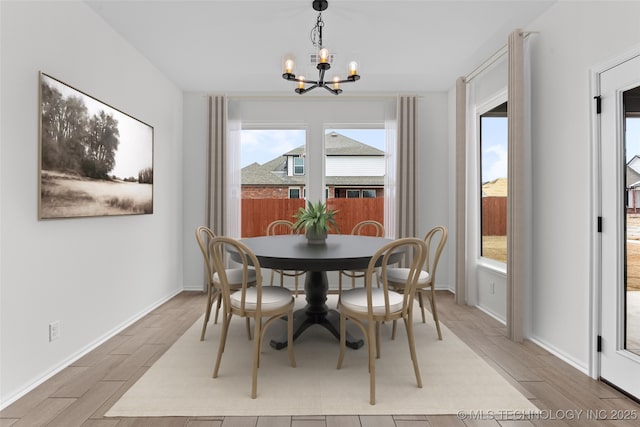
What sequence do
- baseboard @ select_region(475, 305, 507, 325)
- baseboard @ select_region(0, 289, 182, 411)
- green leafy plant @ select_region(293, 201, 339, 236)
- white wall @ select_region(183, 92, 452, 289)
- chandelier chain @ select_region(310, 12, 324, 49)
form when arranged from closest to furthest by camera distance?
1. baseboard @ select_region(0, 289, 182, 411)
2. chandelier chain @ select_region(310, 12, 324, 49)
3. green leafy plant @ select_region(293, 201, 339, 236)
4. baseboard @ select_region(475, 305, 507, 325)
5. white wall @ select_region(183, 92, 452, 289)

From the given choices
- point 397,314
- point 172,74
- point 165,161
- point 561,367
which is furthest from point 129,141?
point 561,367

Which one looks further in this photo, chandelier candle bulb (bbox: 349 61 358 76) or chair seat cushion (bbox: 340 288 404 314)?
chandelier candle bulb (bbox: 349 61 358 76)

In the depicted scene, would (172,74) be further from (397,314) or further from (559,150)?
(559,150)

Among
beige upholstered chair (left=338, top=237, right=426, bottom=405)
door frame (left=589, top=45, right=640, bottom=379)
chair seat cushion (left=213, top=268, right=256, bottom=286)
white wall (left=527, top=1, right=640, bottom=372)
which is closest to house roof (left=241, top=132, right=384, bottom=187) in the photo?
chair seat cushion (left=213, top=268, right=256, bottom=286)

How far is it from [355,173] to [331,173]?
0.33 metres

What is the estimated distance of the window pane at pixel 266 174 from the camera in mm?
4840

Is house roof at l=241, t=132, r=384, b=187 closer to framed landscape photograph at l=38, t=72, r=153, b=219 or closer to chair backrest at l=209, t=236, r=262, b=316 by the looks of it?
framed landscape photograph at l=38, t=72, r=153, b=219

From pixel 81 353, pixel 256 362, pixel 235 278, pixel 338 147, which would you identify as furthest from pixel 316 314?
pixel 338 147

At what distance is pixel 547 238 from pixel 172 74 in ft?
13.5

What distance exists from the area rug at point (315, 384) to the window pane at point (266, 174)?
2200mm

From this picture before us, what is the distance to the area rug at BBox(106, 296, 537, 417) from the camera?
1942 millimetres

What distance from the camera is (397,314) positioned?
86.7 inches

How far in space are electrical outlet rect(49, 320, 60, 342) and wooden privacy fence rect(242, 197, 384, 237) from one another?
2.61 m

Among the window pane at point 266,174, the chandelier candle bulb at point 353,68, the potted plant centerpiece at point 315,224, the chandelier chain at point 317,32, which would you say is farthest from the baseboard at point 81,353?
the chandelier chain at point 317,32
